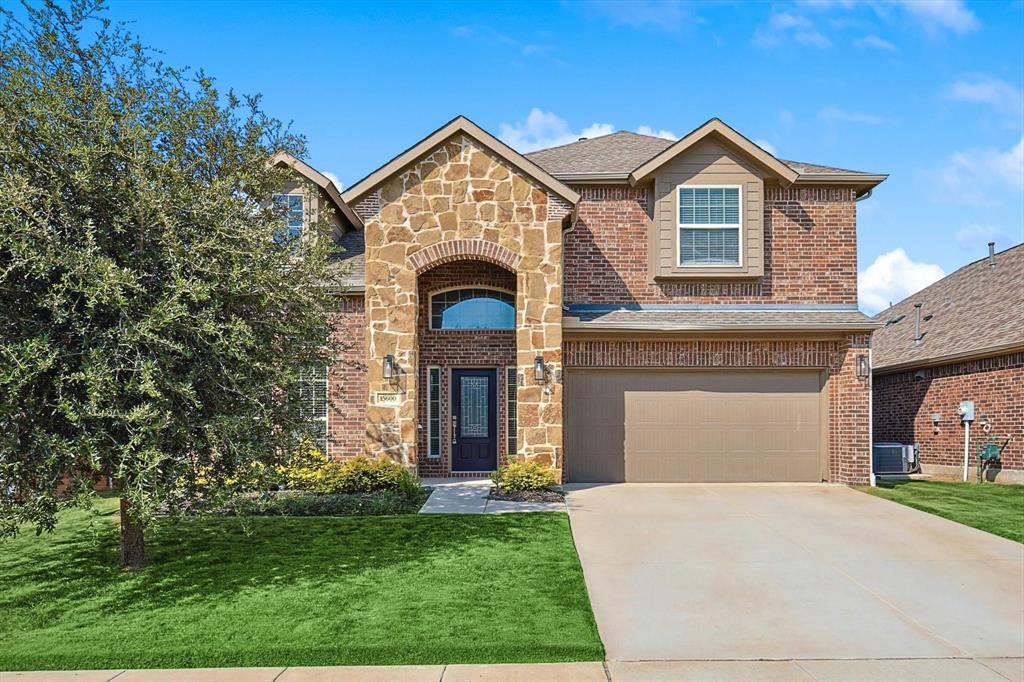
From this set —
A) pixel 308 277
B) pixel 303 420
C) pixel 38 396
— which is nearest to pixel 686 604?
pixel 303 420

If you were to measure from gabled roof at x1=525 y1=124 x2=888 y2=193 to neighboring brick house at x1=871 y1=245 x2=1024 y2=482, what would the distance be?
11.8ft

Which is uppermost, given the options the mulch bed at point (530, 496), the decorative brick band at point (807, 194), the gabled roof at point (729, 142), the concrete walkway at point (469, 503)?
the gabled roof at point (729, 142)

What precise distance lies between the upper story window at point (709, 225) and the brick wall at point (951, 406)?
6.34 metres

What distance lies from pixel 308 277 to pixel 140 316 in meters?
1.78

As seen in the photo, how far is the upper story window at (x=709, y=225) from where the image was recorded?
13250 mm

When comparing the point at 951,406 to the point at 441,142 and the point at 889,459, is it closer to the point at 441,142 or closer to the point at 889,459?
the point at 889,459

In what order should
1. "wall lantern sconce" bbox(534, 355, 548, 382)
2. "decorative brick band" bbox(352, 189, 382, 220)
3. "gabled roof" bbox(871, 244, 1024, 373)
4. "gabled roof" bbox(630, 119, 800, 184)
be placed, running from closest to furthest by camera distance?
"wall lantern sconce" bbox(534, 355, 548, 382)
"decorative brick band" bbox(352, 189, 382, 220)
"gabled roof" bbox(630, 119, 800, 184)
"gabled roof" bbox(871, 244, 1024, 373)

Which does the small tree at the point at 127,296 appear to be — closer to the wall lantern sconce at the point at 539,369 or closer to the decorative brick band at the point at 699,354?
the wall lantern sconce at the point at 539,369

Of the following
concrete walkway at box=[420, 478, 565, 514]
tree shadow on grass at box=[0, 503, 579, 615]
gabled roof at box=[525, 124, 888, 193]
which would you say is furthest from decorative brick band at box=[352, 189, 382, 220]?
tree shadow on grass at box=[0, 503, 579, 615]

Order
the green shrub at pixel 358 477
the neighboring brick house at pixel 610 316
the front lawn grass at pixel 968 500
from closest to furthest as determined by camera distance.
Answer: the front lawn grass at pixel 968 500 → the green shrub at pixel 358 477 → the neighboring brick house at pixel 610 316

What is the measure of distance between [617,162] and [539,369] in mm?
5085

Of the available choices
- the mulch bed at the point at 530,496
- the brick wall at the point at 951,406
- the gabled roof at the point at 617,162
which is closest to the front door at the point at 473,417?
the mulch bed at the point at 530,496

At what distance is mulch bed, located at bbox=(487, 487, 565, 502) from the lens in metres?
11.0

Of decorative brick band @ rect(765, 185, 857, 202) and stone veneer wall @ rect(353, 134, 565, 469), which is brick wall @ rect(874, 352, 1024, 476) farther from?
stone veneer wall @ rect(353, 134, 565, 469)
